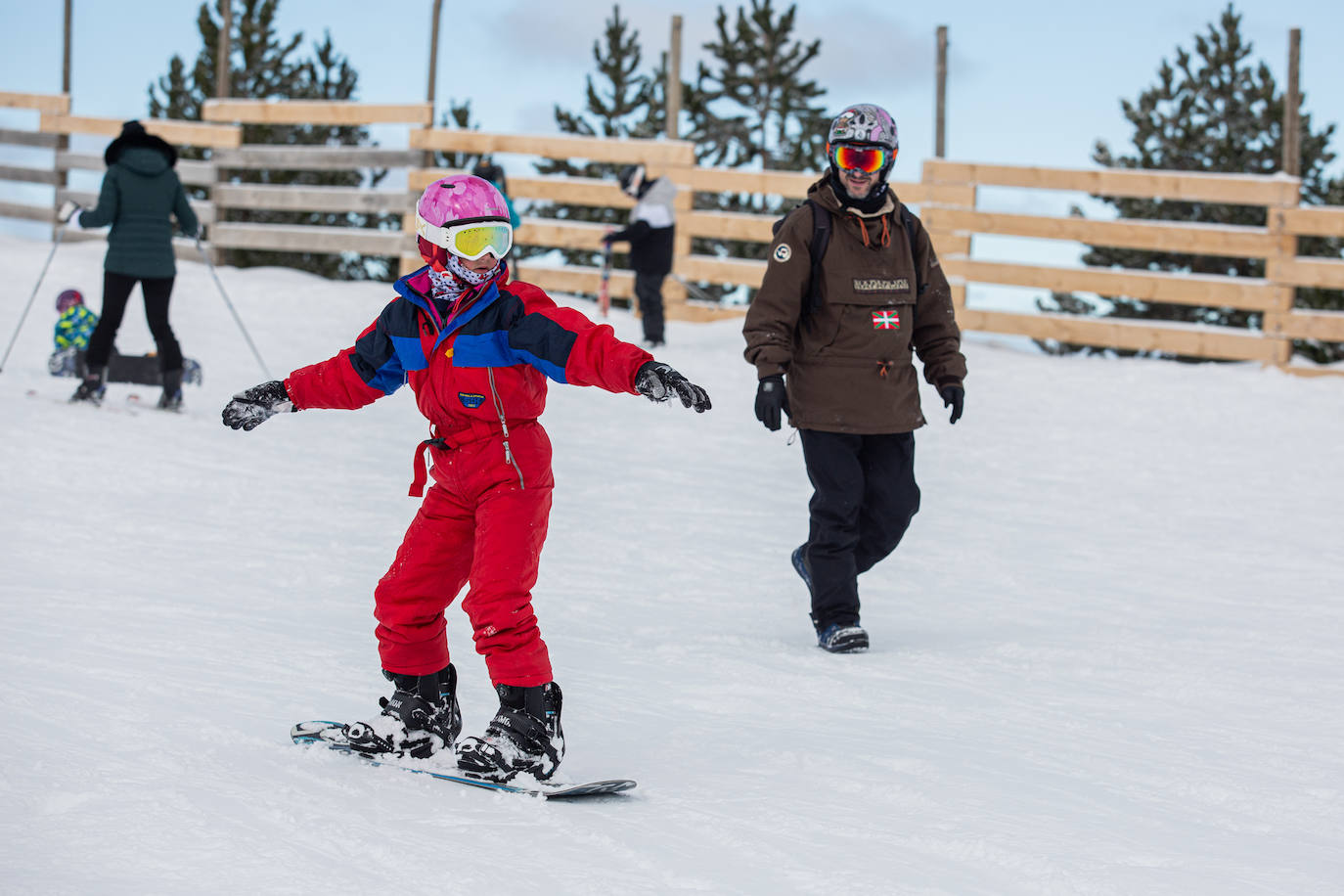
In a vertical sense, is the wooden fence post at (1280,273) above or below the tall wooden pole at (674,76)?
below

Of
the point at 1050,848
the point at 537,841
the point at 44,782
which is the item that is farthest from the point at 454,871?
the point at 1050,848

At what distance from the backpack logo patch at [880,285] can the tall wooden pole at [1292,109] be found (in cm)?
971

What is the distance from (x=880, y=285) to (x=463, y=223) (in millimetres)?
2012

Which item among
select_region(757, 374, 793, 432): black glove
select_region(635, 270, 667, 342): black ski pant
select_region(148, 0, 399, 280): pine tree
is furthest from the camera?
select_region(148, 0, 399, 280): pine tree

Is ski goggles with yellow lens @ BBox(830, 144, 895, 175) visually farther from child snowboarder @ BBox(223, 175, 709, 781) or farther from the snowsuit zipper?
the snowsuit zipper

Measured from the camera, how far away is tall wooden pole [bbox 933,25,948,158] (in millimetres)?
13742

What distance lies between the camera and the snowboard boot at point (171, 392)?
8383 millimetres

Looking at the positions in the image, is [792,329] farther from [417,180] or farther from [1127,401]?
[417,180]

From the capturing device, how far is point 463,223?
305 cm

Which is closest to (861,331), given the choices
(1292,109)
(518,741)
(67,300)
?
(518,741)

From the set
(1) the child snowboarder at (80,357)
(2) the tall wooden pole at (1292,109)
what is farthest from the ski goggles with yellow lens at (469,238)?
(2) the tall wooden pole at (1292,109)

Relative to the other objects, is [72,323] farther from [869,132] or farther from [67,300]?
[869,132]

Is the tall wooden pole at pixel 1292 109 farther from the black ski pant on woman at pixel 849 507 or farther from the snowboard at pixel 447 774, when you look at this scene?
the snowboard at pixel 447 774

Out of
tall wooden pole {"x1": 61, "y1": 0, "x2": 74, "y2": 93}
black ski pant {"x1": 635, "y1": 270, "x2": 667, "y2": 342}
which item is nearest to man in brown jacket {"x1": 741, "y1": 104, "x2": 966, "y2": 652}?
black ski pant {"x1": 635, "y1": 270, "x2": 667, "y2": 342}
